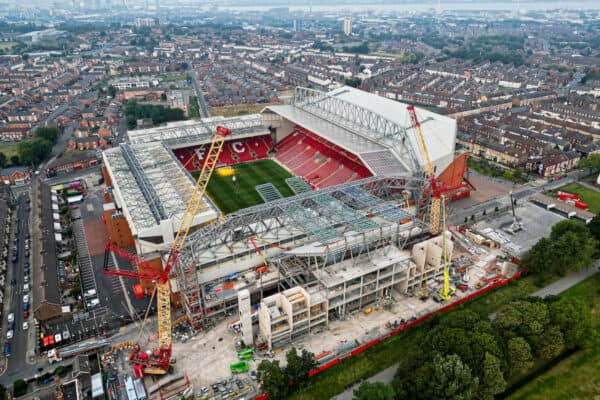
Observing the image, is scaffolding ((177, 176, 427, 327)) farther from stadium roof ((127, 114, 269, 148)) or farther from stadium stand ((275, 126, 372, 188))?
stadium roof ((127, 114, 269, 148))

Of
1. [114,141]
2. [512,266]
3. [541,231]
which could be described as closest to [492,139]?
[541,231]

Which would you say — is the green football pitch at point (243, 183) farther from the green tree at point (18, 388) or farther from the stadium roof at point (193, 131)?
the green tree at point (18, 388)

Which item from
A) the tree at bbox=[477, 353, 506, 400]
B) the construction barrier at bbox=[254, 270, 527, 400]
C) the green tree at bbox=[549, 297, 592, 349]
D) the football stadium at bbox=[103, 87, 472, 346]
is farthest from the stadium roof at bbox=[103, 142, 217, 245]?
the green tree at bbox=[549, 297, 592, 349]

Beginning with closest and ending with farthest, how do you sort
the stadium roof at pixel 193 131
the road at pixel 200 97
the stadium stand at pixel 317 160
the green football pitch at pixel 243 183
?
the green football pitch at pixel 243 183, the stadium stand at pixel 317 160, the stadium roof at pixel 193 131, the road at pixel 200 97

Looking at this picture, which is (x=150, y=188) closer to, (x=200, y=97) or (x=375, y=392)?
(x=375, y=392)

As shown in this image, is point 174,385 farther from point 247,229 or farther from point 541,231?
point 541,231

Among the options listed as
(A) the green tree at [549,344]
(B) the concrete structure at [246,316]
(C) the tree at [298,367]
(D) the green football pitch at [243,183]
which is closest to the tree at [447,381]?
(A) the green tree at [549,344]
